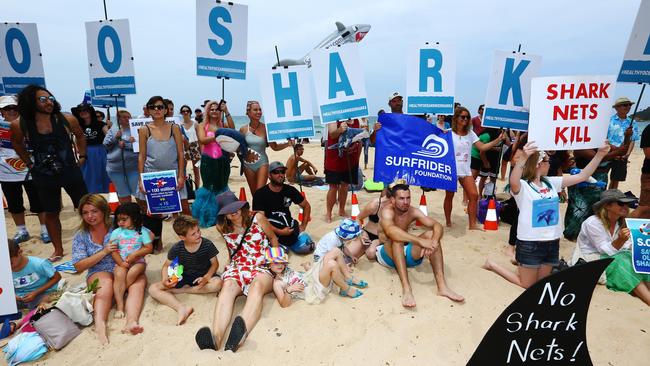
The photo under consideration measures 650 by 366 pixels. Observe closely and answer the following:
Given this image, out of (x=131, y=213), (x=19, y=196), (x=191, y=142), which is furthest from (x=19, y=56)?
(x=131, y=213)

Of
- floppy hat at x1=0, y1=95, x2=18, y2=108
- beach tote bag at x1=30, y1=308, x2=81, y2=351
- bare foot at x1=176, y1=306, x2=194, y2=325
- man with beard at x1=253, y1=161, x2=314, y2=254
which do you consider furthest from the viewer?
floppy hat at x1=0, y1=95, x2=18, y2=108

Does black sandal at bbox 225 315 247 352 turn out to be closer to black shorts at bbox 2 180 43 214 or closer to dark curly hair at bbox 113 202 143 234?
dark curly hair at bbox 113 202 143 234

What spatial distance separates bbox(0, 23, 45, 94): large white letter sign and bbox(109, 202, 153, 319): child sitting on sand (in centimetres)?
443

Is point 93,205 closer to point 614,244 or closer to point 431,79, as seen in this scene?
point 431,79

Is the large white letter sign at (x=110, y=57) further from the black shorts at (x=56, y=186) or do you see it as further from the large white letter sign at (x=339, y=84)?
the large white letter sign at (x=339, y=84)

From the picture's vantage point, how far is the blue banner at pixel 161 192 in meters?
5.15

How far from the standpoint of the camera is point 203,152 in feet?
18.4

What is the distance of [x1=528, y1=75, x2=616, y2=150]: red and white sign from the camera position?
4055 millimetres

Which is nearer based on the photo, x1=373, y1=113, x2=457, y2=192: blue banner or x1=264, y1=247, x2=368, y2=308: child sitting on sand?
x1=264, y1=247, x2=368, y2=308: child sitting on sand

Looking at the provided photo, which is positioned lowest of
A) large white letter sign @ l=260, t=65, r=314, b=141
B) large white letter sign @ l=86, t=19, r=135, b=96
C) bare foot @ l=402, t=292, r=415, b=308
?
bare foot @ l=402, t=292, r=415, b=308

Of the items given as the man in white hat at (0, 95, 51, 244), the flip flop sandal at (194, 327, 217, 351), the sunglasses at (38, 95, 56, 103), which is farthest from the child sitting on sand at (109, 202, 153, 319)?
the man in white hat at (0, 95, 51, 244)

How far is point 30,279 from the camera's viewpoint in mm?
3734

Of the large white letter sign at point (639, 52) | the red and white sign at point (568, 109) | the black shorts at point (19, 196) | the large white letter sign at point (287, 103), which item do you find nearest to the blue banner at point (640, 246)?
the red and white sign at point (568, 109)

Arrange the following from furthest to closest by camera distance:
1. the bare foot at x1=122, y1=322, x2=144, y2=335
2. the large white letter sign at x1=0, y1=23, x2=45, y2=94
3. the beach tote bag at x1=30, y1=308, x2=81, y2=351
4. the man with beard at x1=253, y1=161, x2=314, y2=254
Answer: the large white letter sign at x1=0, y1=23, x2=45, y2=94, the man with beard at x1=253, y1=161, x2=314, y2=254, the bare foot at x1=122, y1=322, x2=144, y2=335, the beach tote bag at x1=30, y1=308, x2=81, y2=351
